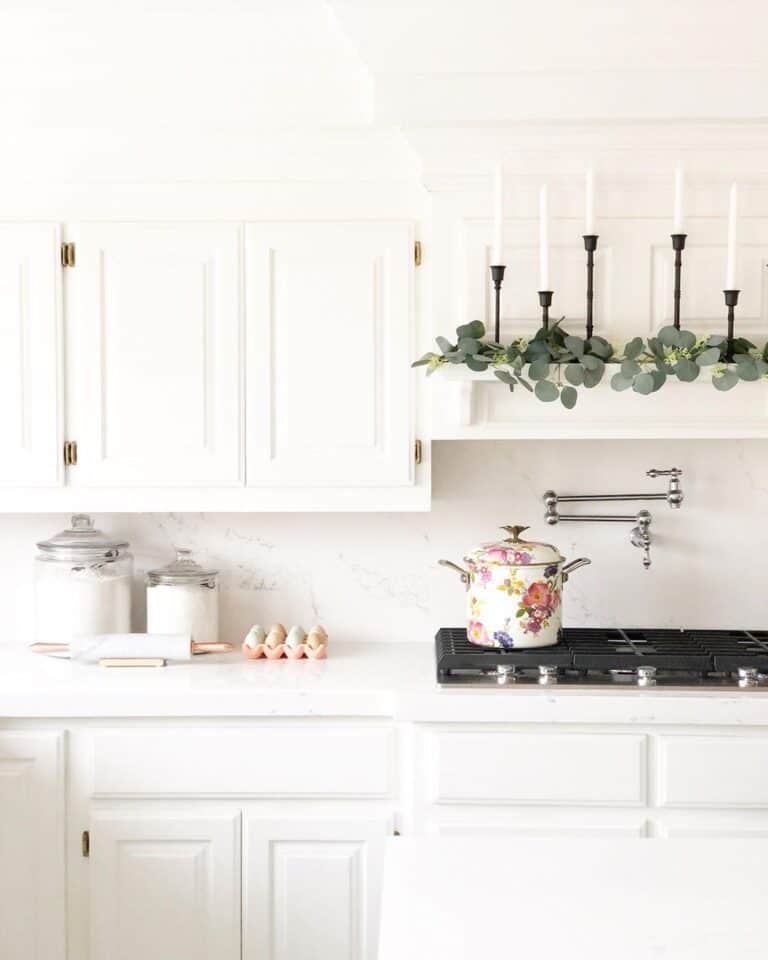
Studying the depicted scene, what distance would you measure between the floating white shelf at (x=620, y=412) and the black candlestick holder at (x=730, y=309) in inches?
4.4

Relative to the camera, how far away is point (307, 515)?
10.5 feet

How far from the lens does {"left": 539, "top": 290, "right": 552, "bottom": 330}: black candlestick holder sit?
8.78 feet

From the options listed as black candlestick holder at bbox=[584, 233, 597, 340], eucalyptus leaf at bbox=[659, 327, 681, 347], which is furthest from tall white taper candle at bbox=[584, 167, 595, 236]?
eucalyptus leaf at bbox=[659, 327, 681, 347]

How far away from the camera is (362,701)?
2600 mm

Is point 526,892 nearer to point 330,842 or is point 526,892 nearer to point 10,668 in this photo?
point 330,842

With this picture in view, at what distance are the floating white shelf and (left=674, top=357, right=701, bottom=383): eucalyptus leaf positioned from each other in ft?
0.45

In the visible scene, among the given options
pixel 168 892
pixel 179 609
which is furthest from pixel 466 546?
pixel 168 892

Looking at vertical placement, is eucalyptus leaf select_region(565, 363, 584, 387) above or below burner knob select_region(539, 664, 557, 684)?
above

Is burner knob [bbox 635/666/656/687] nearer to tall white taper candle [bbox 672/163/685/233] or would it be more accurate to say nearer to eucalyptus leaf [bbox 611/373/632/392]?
eucalyptus leaf [bbox 611/373/632/392]

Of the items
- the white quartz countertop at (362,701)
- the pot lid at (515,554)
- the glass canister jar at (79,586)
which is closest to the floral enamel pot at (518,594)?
the pot lid at (515,554)

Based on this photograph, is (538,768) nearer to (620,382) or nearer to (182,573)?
(620,382)

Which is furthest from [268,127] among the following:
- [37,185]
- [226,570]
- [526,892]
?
[526,892]

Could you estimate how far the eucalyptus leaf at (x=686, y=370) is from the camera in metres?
2.62

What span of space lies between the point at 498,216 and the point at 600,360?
0.38 metres
